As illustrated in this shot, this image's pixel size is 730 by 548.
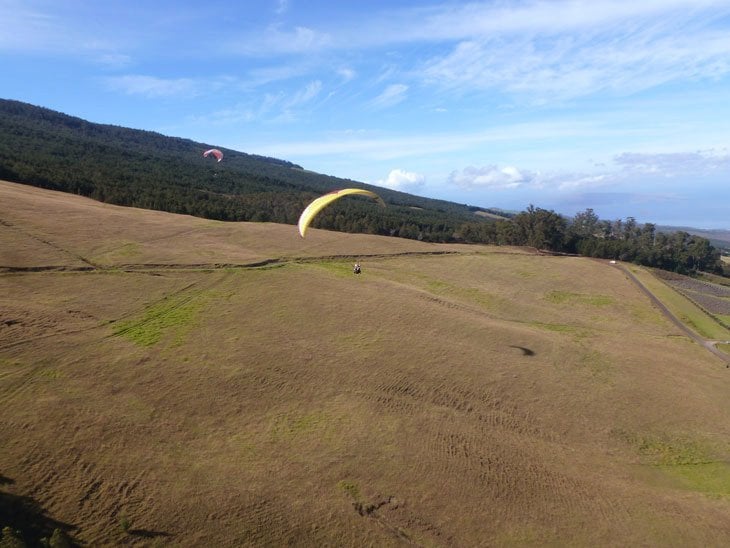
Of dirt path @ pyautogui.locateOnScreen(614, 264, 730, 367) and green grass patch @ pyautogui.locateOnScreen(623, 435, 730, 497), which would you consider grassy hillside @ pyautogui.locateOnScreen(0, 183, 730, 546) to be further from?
dirt path @ pyautogui.locateOnScreen(614, 264, 730, 367)

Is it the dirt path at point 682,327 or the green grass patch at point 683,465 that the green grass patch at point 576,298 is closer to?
the dirt path at point 682,327

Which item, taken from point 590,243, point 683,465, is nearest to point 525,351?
point 683,465

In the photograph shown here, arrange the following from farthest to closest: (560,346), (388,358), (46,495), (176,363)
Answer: (560,346) < (388,358) < (176,363) < (46,495)

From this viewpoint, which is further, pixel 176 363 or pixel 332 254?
pixel 332 254

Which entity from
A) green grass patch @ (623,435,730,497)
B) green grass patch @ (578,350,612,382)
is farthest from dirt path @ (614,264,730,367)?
green grass patch @ (623,435,730,497)

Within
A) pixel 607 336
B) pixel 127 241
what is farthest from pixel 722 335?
pixel 127 241

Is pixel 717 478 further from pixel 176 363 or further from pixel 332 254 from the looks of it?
pixel 332 254

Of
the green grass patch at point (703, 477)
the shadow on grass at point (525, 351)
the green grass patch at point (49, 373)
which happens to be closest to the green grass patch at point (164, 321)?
the green grass patch at point (49, 373)
